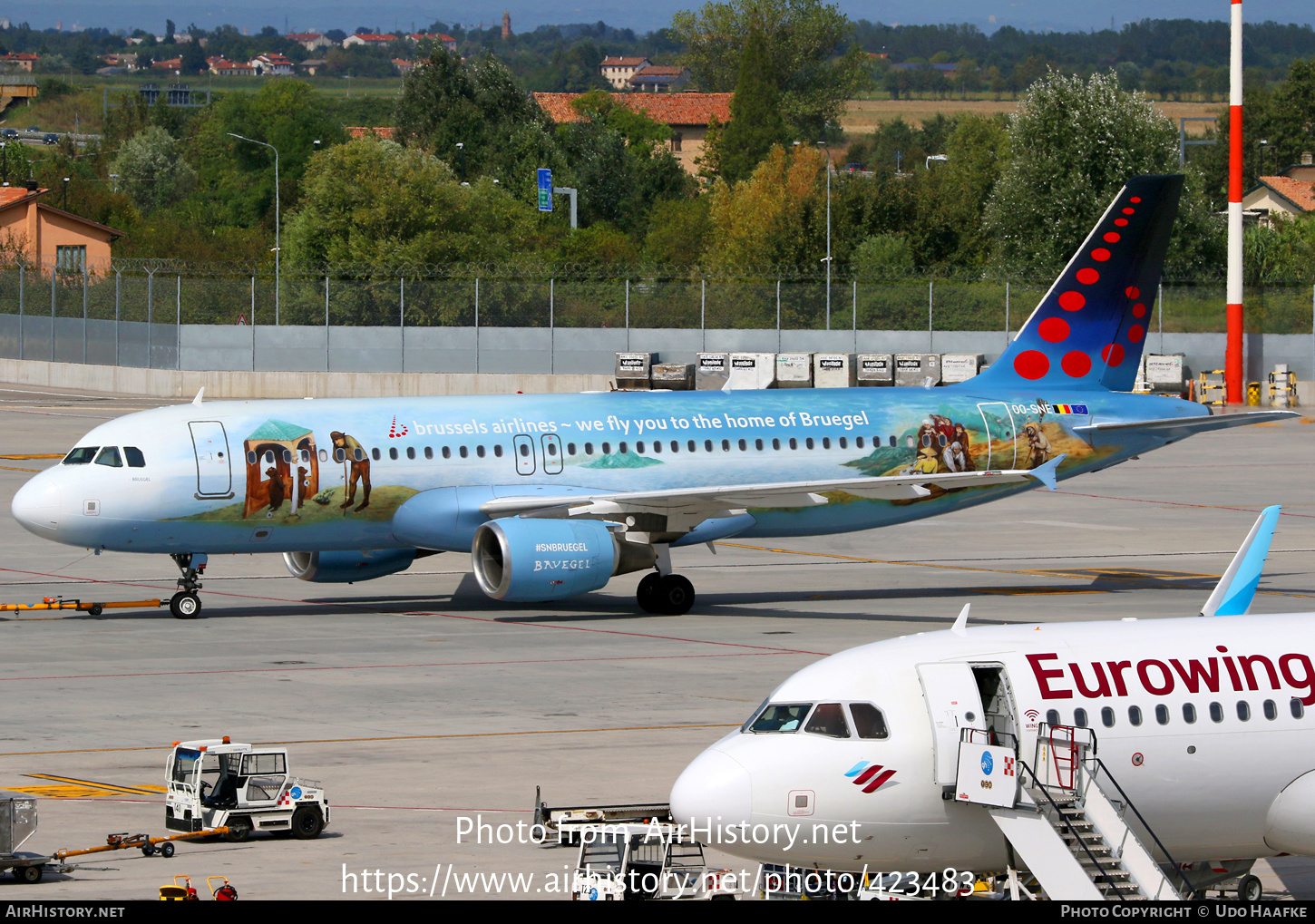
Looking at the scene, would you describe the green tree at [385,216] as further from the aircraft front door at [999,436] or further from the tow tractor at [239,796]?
the tow tractor at [239,796]

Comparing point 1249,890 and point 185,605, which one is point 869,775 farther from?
point 185,605

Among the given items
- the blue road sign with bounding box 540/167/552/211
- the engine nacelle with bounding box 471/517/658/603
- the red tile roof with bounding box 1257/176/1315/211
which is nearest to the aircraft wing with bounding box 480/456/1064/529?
the engine nacelle with bounding box 471/517/658/603

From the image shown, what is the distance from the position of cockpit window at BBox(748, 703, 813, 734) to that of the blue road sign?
388 ft

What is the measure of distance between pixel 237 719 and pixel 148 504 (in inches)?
379

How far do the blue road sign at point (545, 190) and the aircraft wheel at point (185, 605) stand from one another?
98.8 metres

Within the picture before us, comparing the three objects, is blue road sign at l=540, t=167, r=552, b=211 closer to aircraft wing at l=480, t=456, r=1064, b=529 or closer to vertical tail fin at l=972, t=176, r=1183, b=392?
vertical tail fin at l=972, t=176, r=1183, b=392

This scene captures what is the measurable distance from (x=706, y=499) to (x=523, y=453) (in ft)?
13.6

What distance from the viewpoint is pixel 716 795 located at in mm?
15219

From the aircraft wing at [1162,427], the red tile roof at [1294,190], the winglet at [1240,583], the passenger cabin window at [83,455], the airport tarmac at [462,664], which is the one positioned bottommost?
the airport tarmac at [462,664]

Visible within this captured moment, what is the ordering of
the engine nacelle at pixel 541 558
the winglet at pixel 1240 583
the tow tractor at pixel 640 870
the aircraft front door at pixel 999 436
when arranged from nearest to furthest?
the tow tractor at pixel 640 870
the winglet at pixel 1240 583
the engine nacelle at pixel 541 558
the aircraft front door at pixel 999 436

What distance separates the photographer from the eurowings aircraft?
15.2 metres

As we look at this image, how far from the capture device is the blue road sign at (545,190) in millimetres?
132750

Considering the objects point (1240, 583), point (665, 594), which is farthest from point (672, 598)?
point (1240, 583)

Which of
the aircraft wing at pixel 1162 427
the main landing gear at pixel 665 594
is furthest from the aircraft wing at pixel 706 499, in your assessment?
the aircraft wing at pixel 1162 427
